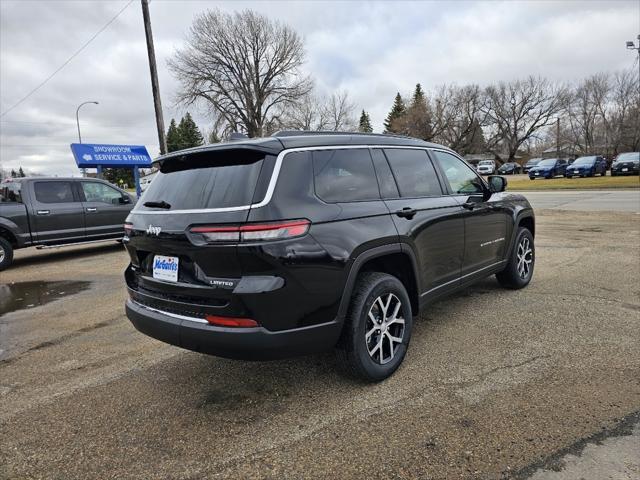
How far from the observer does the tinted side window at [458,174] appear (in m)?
4.33

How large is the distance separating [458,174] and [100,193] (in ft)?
28.1

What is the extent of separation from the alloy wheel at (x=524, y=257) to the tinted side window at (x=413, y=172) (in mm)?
1977

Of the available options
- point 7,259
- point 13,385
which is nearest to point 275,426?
point 13,385

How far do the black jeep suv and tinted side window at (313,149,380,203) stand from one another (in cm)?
1

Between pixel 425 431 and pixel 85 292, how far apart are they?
18.8 ft

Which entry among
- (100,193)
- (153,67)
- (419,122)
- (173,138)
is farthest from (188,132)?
(100,193)

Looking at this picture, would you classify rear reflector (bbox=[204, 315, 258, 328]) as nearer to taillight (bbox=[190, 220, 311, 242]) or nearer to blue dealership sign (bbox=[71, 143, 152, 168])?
taillight (bbox=[190, 220, 311, 242])

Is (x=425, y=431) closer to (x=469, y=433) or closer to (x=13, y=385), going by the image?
(x=469, y=433)

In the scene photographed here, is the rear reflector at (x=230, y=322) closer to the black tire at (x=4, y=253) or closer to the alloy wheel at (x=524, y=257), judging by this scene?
the alloy wheel at (x=524, y=257)

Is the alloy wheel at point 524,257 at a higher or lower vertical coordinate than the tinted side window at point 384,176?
lower

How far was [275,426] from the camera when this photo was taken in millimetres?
2746

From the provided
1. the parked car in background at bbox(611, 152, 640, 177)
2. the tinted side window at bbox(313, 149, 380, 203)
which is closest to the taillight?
the tinted side window at bbox(313, 149, 380, 203)

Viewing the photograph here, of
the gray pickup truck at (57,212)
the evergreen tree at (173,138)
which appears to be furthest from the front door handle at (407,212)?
the evergreen tree at (173,138)

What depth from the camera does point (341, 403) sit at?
2.96 m
